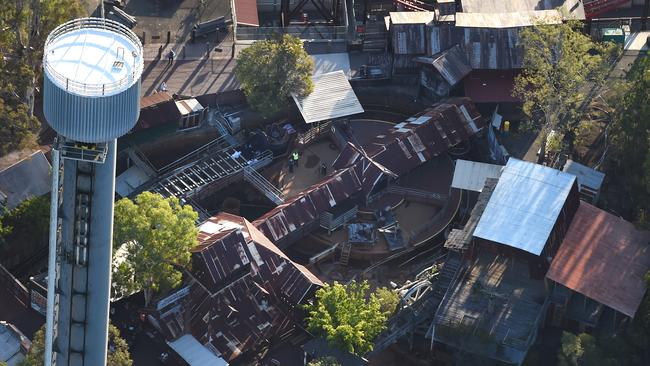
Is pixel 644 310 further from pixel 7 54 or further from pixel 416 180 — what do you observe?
pixel 7 54

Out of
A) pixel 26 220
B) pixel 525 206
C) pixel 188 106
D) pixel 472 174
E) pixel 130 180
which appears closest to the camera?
pixel 525 206

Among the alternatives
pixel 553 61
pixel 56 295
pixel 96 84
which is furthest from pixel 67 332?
pixel 553 61

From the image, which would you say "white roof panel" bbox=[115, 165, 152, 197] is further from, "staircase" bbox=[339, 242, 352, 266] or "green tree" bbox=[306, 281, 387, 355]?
"green tree" bbox=[306, 281, 387, 355]

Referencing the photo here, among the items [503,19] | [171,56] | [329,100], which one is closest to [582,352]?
[329,100]

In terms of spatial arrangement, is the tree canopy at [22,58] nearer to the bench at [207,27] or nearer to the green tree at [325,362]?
the bench at [207,27]

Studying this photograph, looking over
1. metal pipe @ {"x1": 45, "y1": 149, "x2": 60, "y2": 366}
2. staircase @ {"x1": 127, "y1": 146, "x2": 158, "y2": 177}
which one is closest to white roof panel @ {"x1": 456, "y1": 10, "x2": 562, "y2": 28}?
staircase @ {"x1": 127, "y1": 146, "x2": 158, "y2": 177}

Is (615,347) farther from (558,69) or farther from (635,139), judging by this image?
(558,69)

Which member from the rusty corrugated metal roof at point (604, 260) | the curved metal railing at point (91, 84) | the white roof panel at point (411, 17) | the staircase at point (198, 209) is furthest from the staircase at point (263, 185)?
the curved metal railing at point (91, 84)
